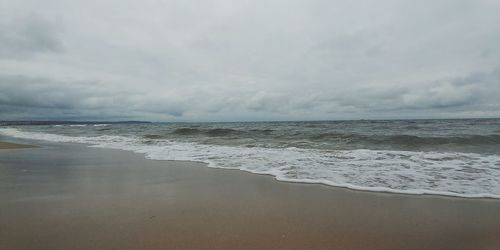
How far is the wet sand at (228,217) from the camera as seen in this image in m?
3.02

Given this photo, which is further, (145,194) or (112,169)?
(112,169)

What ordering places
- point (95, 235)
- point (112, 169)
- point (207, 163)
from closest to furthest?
point (95, 235) < point (112, 169) < point (207, 163)

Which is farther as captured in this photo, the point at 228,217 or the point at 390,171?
the point at 390,171

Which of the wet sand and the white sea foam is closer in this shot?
the wet sand

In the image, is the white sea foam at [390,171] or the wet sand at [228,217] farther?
the white sea foam at [390,171]

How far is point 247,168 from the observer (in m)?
7.57

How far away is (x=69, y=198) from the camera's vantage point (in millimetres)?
4570

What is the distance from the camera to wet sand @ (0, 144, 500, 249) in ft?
9.89

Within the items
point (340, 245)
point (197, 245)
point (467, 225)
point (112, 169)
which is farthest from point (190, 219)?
point (112, 169)

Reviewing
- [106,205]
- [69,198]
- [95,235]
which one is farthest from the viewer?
[69,198]

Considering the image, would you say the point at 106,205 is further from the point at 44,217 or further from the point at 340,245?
the point at 340,245

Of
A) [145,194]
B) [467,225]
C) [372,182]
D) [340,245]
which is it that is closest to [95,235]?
[145,194]

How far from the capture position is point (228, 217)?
12.3 ft

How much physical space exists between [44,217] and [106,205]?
0.76 meters
